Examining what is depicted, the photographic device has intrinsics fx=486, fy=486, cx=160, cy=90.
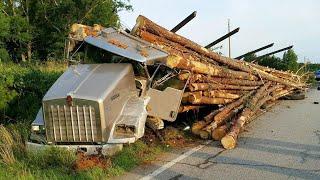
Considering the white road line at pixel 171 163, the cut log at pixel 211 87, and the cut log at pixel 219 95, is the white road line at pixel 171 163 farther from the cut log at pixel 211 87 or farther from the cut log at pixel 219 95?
the cut log at pixel 219 95

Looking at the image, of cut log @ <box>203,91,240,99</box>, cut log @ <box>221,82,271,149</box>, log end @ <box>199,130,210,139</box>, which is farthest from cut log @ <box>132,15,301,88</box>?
log end @ <box>199,130,210,139</box>

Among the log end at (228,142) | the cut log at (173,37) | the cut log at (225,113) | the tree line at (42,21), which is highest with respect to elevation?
the tree line at (42,21)

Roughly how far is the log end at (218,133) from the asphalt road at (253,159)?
0.32 metres

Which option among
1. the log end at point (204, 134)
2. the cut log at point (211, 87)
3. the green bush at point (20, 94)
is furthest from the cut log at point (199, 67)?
the green bush at point (20, 94)

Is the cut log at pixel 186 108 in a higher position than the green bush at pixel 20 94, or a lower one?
lower

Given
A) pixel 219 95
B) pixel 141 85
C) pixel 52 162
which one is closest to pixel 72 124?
pixel 52 162

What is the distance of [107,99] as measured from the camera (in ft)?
27.0

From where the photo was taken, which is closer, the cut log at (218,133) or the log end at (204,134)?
the cut log at (218,133)

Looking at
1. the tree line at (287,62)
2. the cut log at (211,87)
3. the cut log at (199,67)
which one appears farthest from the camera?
the tree line at (287,62)

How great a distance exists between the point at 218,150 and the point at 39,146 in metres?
3.47

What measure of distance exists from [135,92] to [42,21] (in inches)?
1398

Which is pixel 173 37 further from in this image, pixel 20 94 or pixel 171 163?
pixel 171 163

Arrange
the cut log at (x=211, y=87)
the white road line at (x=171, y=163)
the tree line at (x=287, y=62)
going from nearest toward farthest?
1. the white road line at (x=171, y=163)
2. the cut log at (x=211, y=87)
3. the tree line at (x=287, y=62)

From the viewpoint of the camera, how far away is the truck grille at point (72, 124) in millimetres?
8117
